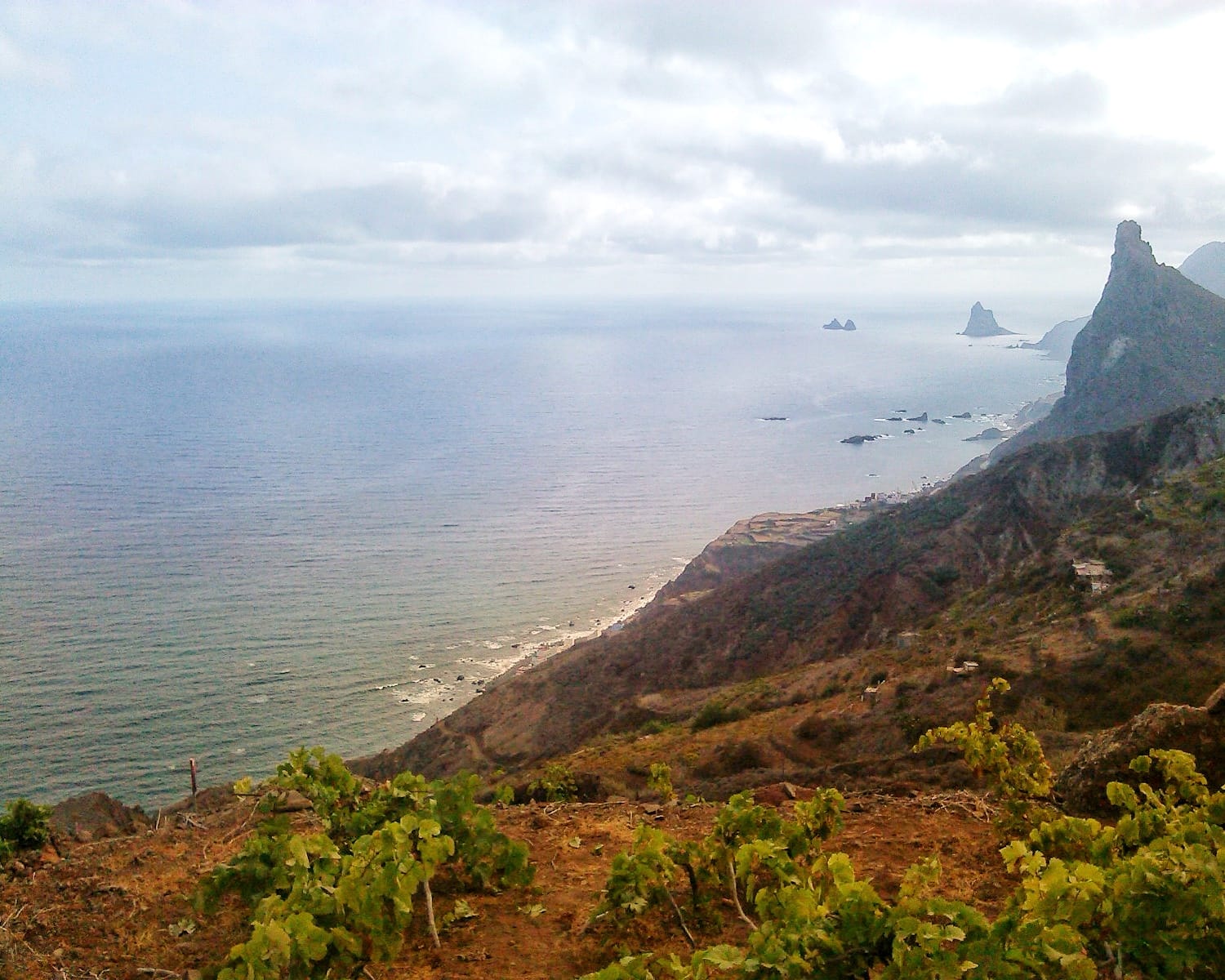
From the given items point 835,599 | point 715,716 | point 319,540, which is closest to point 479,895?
point 715,716

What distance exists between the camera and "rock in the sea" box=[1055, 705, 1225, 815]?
9.21 meters

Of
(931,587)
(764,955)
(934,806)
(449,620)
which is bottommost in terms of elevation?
(449,620)

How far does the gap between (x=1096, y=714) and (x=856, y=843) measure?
1524cm

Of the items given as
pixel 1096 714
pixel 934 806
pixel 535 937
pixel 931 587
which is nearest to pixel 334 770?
pixel 535 937

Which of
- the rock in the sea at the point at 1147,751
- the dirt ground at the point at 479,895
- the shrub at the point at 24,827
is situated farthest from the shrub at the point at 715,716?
the shrub at the point at 24,827

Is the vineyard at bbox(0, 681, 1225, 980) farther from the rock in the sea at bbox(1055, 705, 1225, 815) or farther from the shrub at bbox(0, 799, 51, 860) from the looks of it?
the shrub at bbox(0, 799, 51, 860)

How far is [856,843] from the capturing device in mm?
9266

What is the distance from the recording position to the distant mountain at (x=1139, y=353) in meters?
91.5

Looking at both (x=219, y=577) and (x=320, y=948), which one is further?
Result: (x=219, y=577)

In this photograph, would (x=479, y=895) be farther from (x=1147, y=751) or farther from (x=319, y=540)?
(x=319, y=540)

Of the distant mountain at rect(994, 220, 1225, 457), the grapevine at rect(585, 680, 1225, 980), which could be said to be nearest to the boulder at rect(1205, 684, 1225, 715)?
the grapevine at rect(585, 680, 1225, 980)

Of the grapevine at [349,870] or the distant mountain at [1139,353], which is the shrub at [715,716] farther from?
the distant mountain at [1139,353]

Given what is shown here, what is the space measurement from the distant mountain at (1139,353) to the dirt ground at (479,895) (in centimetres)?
9161

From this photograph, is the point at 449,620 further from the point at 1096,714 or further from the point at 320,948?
the point at 320,948
